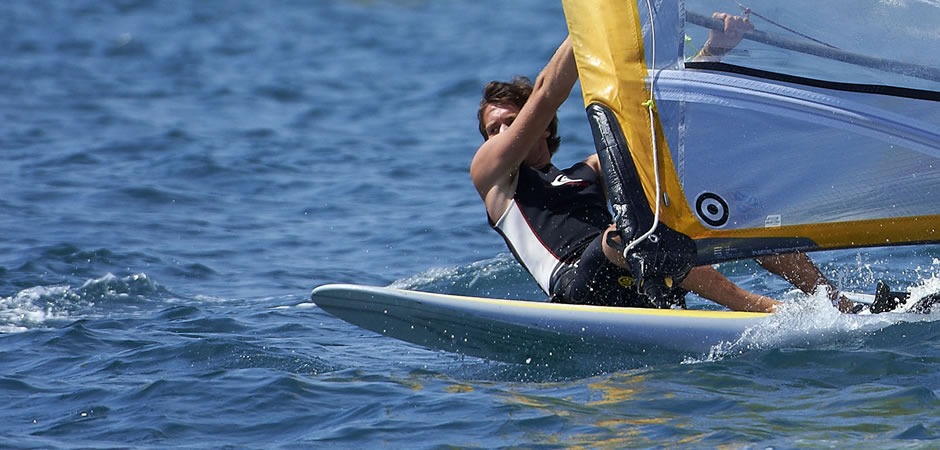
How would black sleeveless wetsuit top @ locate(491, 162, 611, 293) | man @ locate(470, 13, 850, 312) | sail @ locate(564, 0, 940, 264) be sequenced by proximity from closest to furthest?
sail @ locate(564, 0, 940, 264) < man @ locate(470, 13, 850, 312) < black sleeveless wetsuit top @ locate(491, 162, 611, 293)

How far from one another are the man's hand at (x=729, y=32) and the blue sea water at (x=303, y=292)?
105 cm

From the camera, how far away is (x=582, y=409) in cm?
452

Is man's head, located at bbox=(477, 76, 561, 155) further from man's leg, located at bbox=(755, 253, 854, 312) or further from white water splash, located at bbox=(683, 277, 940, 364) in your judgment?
white water splash, located at bbox=(683, 277, 940, 364)

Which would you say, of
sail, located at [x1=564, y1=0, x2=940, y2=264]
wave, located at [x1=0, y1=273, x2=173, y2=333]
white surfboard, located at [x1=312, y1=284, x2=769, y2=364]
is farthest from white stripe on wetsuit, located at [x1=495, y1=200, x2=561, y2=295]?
wave, located at [x1=0, y1=273, x2=173, y2=333]

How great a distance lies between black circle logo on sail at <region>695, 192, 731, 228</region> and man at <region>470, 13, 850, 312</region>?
1.24 ft

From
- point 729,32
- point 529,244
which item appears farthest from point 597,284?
point 729,32

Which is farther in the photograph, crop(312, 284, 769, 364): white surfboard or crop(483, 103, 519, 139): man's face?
crop(483, 103, 519, 139): man's face

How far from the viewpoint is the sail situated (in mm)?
4379

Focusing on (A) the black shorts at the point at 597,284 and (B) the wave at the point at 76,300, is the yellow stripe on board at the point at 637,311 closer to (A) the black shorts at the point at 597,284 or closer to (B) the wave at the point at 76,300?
(A) the black shorts at the point at 597,284

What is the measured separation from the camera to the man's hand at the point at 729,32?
14.5ft

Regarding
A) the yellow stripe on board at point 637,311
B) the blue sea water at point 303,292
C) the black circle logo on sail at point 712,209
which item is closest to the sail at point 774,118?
the black circle logo on sail at point 712,209

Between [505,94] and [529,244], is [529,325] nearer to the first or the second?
[529,244]

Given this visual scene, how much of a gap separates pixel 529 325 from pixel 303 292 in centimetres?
245

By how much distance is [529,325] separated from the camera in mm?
4875
